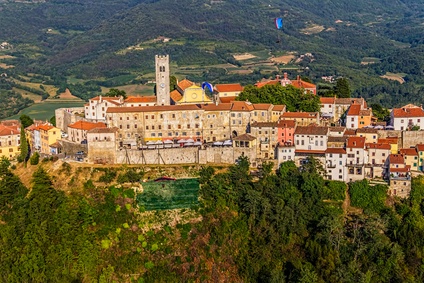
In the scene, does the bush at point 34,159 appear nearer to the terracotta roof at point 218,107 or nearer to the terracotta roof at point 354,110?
the terracotta roof at point 218,107

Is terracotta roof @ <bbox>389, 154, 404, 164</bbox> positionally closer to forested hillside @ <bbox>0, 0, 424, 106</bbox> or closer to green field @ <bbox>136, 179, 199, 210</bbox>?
green field @ <bbox>136, 179, 199, 210</bbox>

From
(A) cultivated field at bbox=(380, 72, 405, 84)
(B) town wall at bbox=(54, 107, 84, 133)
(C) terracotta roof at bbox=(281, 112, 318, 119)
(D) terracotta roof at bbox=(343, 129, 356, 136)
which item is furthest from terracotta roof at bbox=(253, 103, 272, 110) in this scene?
(A) cultivated field at bbox=(380, 72, 405, 84)

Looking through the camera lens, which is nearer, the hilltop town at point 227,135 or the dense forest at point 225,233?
the dense forest at point 225,233

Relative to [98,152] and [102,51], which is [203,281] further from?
[102,51]

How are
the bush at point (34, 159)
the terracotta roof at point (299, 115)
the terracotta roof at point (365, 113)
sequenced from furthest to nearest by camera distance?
the terracotta roof at point (365, 113) < the terracotta roof at point (299, 115) < the bush at point (34, 159)

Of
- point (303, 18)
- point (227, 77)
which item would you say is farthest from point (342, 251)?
point (303, 18)

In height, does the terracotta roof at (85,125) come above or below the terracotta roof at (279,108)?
below

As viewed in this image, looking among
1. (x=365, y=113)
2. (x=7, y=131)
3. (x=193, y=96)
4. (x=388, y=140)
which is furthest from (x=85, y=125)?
(x=388, y=140)

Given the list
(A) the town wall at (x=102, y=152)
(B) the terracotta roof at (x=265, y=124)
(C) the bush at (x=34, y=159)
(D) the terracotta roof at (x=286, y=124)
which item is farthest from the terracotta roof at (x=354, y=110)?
(C) the bush at (x=34, y=159)

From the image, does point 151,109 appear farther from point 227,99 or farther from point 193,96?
point 227,99
